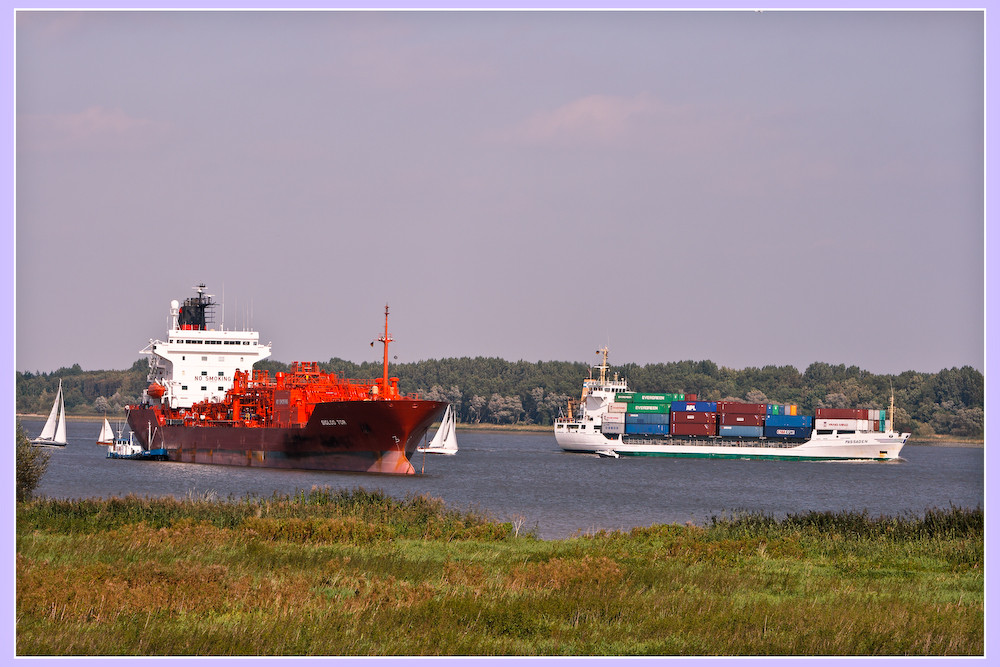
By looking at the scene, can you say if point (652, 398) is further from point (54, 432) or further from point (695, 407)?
point (54, 432)

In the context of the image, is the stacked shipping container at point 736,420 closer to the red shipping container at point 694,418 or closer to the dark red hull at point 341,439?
the red shipping container at point 694,418

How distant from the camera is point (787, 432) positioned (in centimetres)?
8838

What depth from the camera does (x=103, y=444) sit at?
8575 cm

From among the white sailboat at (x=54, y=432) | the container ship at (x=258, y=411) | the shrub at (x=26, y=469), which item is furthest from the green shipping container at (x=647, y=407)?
the shrub at (x=26, y=469)

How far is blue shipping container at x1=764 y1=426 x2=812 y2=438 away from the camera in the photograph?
290 feet

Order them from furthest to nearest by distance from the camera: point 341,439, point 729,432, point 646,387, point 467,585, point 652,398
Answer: point 646,387, point 652,398, point 729,432, point 341,439, point 467,585

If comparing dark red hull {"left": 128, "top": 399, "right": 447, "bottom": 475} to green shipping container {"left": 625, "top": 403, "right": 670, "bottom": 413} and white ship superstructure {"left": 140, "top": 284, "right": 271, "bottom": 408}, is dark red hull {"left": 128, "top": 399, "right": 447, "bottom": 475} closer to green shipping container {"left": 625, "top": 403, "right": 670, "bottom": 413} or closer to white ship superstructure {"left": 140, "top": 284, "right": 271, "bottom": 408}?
white ship superstructure {"left": 140, "top": 284, "right": 271, "bottom": 408}

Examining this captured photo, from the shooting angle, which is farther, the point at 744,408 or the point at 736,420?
the point at 744,408

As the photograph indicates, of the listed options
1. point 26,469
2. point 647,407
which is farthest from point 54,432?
point 26,469

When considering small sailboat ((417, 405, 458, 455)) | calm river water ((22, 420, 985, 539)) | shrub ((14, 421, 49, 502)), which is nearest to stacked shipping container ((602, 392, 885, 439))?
calm river water ((22, 420, 985, 539))

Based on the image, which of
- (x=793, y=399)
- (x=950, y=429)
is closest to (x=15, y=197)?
(x=950, y=429)

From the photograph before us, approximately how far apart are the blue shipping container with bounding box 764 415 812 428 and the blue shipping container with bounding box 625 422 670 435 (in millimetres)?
8321

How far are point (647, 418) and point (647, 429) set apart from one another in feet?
3.16

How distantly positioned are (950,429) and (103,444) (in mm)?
79526
